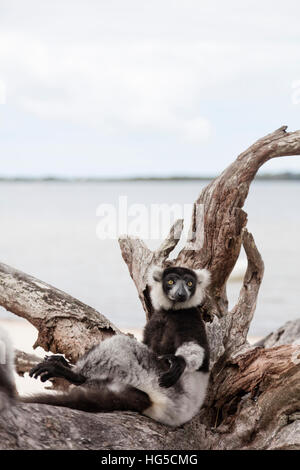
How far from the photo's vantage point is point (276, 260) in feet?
96.0

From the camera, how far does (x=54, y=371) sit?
16.2 feet

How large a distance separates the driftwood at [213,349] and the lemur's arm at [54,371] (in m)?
0.32

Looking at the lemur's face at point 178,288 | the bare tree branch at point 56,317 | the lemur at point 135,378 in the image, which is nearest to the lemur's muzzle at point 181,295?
the lemur's face at point 178,288

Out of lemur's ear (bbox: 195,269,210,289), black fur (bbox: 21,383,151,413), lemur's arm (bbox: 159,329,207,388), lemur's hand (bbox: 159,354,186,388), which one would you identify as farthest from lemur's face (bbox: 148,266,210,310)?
black fur (bbox: 21,383,151,413)

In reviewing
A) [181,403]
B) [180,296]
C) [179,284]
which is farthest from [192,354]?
[179,284]

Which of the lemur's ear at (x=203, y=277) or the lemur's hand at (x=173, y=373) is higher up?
the lemur's ear at (x=203, y=277)

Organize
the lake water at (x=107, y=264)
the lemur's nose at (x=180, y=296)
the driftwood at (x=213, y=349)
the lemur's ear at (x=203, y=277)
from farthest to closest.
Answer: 1. the lake water at (x=107, y=264)
2. the lemur's ear at (x=203, y=277)
3. the lemur's nose at (x=180, y=296)
4. the driftwood at (x=213, y=349)

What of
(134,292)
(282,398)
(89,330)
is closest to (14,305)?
(89,330)

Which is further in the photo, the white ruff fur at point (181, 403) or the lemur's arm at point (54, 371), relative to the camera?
the white ruff fur at point (181, 403)

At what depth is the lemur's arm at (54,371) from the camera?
493 cm

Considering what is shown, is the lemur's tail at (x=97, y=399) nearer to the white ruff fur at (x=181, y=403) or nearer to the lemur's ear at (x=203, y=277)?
the white ruff fur at (x=181, y=403)

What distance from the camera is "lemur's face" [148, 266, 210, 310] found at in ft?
18.7

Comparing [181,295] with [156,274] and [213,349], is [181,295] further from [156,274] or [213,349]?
[213,349]

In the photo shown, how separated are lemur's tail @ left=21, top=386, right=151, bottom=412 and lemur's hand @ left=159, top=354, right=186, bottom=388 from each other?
22cm
